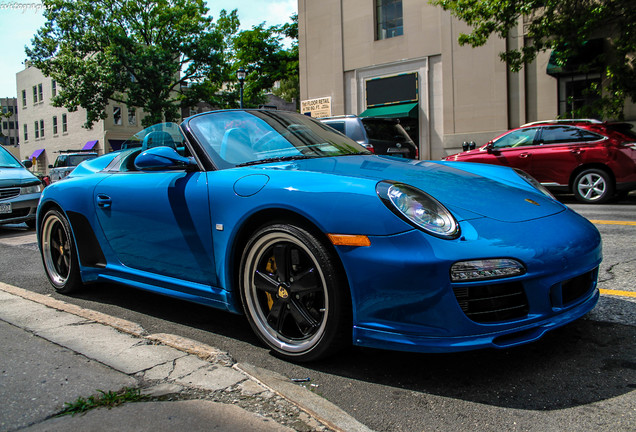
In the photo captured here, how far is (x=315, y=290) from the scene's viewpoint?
2.51 metres

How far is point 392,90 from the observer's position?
21.5 m

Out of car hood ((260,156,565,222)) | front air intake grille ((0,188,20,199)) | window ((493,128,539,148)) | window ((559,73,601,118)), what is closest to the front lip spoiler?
car hood ((260,156,565,222))

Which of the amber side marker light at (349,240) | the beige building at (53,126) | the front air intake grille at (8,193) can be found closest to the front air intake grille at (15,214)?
the front air intake grille at (8,193)

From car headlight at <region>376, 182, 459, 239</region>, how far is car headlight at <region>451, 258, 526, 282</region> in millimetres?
145

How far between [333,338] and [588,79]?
17597mm

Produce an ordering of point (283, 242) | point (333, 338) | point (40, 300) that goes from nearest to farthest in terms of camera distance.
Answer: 1. point (333, 338)
2. point (283, 242)
3. point (40, 300)

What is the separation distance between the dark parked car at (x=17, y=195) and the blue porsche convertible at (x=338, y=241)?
20.4ft

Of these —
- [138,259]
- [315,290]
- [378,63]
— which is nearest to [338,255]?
[315,290]

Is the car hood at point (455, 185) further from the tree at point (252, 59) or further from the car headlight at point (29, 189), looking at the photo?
the tree at point (252, 59)

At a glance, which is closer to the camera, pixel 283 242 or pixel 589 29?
pixel 283 242

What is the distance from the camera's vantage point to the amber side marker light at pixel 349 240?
2299mm

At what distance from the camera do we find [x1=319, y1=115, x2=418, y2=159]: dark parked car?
33.0 ft

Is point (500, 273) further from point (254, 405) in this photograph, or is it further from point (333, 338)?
point (254, 405)

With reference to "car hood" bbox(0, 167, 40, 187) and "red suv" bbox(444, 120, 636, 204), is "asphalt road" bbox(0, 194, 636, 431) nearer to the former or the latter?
"car hood" bbox(0, 167, 40, 187)
